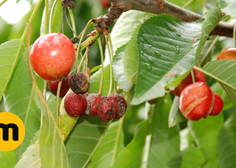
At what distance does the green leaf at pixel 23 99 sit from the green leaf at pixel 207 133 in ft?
2.53

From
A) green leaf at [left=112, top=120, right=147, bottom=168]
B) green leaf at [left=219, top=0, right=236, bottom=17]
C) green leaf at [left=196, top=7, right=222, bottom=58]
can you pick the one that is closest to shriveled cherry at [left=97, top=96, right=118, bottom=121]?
green leaf at [left=196, top=7, right=222, bottom=58]

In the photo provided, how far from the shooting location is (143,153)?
48.6 inches

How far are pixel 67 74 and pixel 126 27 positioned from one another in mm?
514

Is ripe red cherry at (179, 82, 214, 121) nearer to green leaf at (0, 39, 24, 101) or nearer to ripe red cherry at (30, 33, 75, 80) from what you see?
ripe red cherry at (30, 33, 75, 80)

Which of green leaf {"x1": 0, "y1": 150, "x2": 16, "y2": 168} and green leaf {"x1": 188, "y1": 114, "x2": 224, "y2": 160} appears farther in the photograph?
green leaf {"x1": 188, "y1": 114, "x2": 224, "y2": 160}

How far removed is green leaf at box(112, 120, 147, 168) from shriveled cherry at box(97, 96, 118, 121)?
536 mm

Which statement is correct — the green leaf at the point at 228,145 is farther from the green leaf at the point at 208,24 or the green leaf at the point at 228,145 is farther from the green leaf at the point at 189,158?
the green leaf at the point at 208,24

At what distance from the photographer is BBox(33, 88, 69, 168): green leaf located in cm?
53

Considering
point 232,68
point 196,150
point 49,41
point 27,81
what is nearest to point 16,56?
point 27,81

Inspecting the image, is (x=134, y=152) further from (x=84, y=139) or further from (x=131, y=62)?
(x=131, y=62)

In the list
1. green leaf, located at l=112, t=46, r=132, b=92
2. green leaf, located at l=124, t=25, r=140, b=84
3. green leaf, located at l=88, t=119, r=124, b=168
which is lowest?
green leaf, located at l=88, t=119, r=124, b=168

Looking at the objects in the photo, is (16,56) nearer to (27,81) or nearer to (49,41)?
(27,81)

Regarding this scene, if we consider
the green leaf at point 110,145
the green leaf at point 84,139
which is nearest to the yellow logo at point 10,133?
the green leaf at point 84,139

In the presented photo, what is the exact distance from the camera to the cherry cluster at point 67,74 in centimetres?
57
